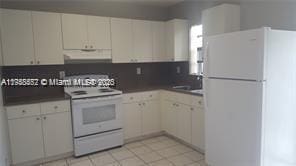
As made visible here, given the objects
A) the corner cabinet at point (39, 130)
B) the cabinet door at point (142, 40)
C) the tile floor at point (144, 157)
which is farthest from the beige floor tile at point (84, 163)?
the cabinet door at point (142, 40)

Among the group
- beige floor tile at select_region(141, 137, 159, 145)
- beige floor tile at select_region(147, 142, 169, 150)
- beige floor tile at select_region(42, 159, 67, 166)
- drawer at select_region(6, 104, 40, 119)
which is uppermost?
drawer at select_region(6, 104, 40, 119)

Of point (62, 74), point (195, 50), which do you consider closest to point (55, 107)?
point (62, 74)

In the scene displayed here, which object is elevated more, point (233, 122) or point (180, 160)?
point (233, 122)

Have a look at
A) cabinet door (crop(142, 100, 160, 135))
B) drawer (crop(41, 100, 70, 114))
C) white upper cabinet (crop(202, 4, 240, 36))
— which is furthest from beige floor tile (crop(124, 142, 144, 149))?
white upper cabinet (crop(202, 4, 240, 36))

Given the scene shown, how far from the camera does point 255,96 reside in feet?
6.41

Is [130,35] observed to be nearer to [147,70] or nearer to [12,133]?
[147,70]

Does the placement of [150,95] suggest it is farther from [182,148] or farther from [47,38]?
[47,38]

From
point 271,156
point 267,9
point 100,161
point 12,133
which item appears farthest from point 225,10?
point 12,133

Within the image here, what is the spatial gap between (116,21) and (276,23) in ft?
7.64

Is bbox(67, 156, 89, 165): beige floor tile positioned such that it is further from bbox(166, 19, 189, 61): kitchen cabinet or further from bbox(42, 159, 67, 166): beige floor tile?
bbox(166, 19, 189, 61): kitchen cabinet

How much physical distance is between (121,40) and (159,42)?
78 centimetres

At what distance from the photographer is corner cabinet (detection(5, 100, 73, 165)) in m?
2.67

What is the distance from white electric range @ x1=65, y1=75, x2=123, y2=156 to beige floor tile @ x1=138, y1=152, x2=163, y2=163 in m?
0.49

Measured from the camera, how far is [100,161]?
2.89 metres
